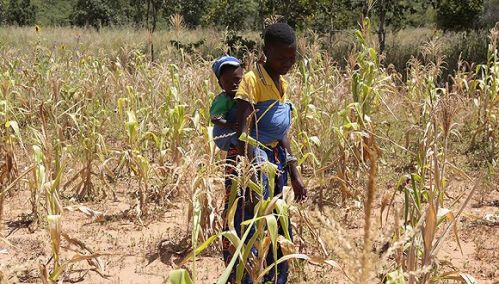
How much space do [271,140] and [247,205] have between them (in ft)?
1.03

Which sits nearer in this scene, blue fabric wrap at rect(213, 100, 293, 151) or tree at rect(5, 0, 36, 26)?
blue fabric wrap at rect(213, 100, 293, 151)

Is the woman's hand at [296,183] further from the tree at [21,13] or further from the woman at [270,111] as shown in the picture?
the tree at [21,13]

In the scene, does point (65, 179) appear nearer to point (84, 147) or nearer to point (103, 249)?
point (84, 147)

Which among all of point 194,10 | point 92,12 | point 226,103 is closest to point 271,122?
point 226,103

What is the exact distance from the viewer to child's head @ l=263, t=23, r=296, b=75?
211 centimetres

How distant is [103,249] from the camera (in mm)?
3246

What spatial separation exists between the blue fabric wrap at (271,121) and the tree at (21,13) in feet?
113

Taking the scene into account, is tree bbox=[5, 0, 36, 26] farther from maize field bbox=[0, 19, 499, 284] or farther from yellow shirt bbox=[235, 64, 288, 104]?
yellow shirt bbox=[235, 64, 288, 104]

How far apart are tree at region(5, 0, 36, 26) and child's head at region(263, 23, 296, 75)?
34.6 metres

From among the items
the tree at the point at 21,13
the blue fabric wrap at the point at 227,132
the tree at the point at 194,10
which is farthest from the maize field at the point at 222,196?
the tree at the point at 21,13

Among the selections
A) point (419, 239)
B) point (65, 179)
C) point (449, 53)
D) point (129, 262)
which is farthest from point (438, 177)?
point (449, 53)

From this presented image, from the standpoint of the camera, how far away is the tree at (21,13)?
33.6m

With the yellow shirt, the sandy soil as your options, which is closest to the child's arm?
the yellow shirt

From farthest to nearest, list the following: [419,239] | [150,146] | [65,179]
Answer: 1. [150,146]
2. [65,179]
3. [419,239]
